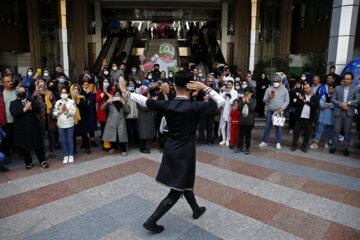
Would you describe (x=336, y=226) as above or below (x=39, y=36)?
below

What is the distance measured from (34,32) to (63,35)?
3059 mm

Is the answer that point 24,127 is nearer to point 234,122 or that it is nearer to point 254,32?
point 234,122

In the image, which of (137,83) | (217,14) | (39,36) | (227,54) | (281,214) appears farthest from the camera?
(217,14)

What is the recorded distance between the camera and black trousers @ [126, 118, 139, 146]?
6619 millimetres

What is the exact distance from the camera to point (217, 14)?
2150 cm

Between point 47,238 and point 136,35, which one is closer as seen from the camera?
point 47,238

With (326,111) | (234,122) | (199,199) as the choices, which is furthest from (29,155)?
Result: (326,111)

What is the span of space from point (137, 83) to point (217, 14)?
1707 cm

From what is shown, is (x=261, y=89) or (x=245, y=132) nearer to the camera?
(x=245, y=132)

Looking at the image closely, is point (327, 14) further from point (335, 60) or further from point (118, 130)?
point (118, 130)

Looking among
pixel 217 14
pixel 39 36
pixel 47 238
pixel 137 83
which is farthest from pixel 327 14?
pixel 47 238

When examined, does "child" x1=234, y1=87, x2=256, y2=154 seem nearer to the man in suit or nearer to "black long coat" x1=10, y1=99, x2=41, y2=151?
the man in suit

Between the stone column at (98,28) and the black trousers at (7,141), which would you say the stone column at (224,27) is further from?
the black trousers at (7,141)

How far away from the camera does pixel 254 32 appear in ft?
49.9
